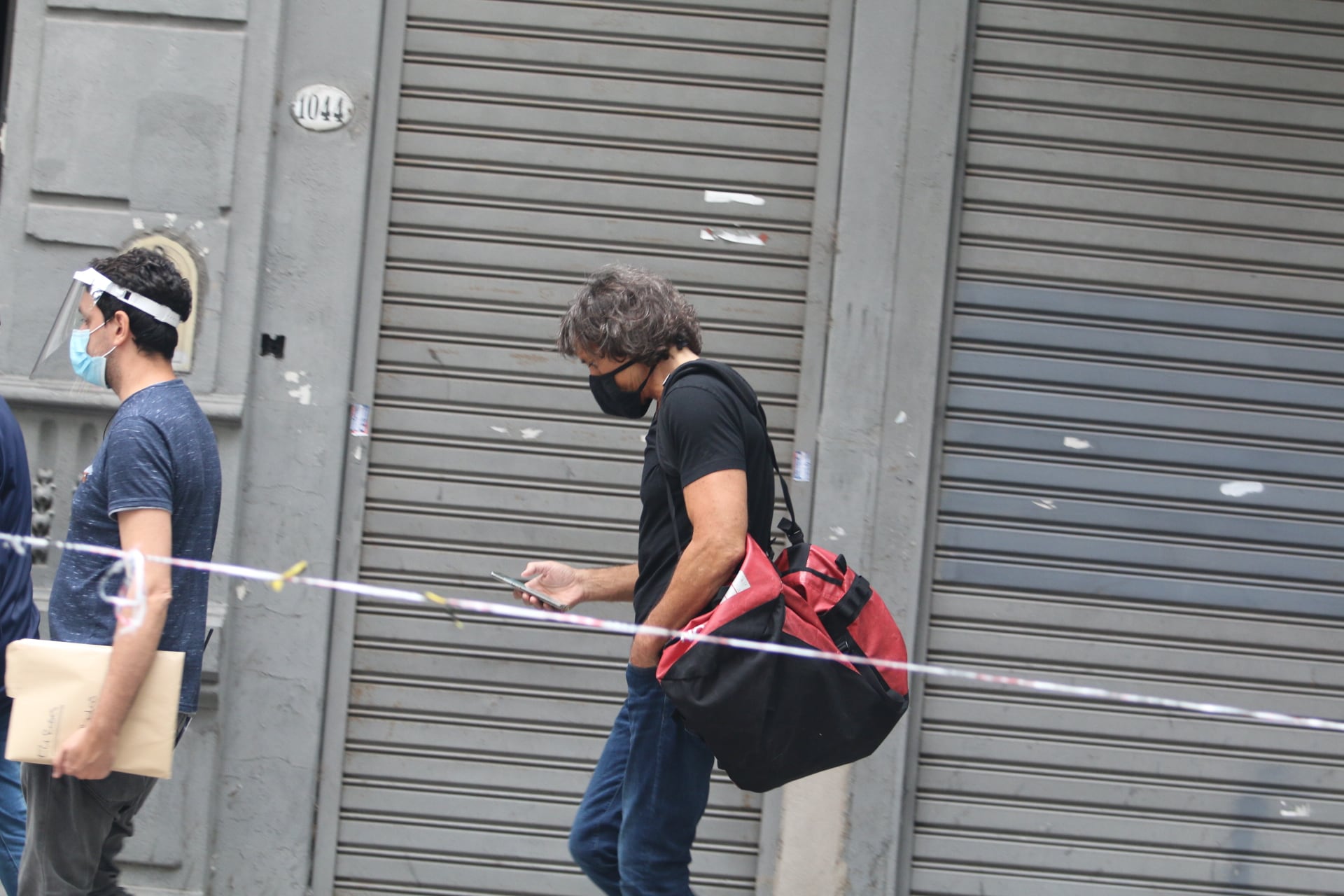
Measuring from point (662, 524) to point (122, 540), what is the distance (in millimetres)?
1286

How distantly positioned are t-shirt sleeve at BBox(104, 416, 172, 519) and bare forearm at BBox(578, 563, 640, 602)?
1146 millimetres

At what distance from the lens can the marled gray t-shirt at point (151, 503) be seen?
9.29 ft

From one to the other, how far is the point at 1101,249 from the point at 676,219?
161 centimetres

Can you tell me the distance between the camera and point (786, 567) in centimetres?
302

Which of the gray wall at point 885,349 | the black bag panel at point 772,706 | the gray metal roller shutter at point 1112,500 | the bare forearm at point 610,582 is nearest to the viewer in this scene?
the black bag panel at point 772,706

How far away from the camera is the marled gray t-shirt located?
9.29ft

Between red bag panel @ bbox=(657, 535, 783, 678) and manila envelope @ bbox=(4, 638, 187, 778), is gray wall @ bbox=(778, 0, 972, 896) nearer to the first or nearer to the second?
red bag panel @ bbox=(657, 535, 783, 678)

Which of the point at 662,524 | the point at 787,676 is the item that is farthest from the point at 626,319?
the point at 787,676

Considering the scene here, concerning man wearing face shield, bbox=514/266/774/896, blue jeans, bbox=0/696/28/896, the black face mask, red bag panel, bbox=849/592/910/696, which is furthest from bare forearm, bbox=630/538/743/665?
blue jeans, bbox=0/696/28/896

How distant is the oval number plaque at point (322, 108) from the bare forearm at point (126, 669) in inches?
87.5

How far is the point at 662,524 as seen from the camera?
3021mm

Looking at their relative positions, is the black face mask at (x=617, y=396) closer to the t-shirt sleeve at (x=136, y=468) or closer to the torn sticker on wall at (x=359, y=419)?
the t-shirt sleeve at (x=136, y=468)

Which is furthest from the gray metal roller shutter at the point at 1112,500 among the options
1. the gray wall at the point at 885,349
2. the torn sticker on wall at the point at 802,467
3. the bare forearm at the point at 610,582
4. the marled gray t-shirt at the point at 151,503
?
the marled gray t-shirt at the point at 151,503

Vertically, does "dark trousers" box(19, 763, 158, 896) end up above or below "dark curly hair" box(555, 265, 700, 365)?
below
